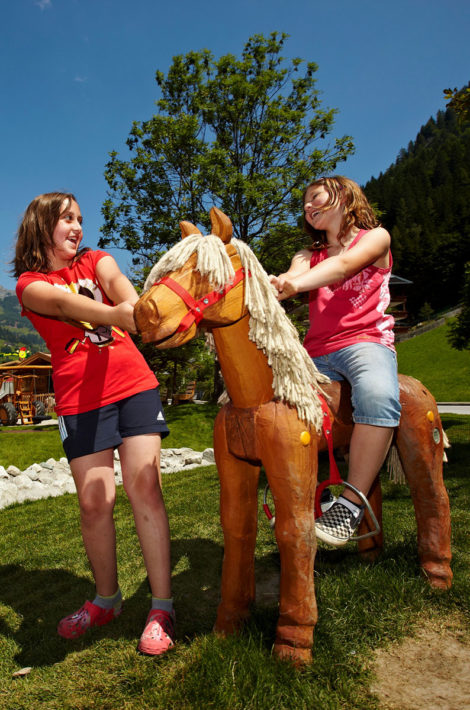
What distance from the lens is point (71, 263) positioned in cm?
281

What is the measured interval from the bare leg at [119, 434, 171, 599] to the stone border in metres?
5.65

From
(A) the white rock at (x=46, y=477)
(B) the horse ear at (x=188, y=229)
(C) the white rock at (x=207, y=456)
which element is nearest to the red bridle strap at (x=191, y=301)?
(B) the horse ear at (x=188, y=229)

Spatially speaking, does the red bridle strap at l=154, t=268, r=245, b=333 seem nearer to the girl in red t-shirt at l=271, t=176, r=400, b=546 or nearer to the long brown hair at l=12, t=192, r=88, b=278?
the girl in red t-shirt at l=271, t=176, r=400, b=546

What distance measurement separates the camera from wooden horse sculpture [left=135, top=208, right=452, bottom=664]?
1872 mm

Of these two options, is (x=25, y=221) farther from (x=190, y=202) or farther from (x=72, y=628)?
(x=190, y=202)

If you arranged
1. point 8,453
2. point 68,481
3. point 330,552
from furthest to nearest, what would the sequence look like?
1. point 8,453
2. point 68,481
3. point 330,552

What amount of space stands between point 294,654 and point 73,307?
184cm

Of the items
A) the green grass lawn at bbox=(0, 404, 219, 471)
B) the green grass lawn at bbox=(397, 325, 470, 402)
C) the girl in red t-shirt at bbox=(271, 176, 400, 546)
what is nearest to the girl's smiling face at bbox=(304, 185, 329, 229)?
the girl in red t-shirt at bbox=(271, 176, 400, 546)

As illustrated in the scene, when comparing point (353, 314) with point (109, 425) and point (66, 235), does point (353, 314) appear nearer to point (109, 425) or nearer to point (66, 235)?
point (109, 425)

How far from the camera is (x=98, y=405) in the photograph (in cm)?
259

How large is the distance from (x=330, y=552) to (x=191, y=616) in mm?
1293

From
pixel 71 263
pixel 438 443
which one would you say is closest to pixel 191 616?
pixel 438 443

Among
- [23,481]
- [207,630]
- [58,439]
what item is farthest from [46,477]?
[207,630]

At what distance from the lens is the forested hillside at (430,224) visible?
6331 centimetres
